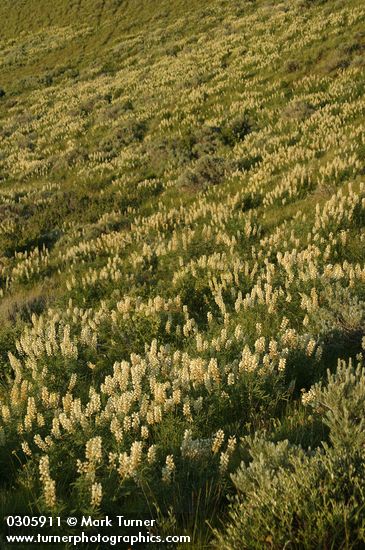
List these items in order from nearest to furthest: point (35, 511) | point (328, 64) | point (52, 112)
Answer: point (35, 511)
point (328, 64)
point (52, 112)

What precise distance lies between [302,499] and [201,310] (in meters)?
3.74

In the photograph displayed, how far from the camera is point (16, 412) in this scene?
3861 mm

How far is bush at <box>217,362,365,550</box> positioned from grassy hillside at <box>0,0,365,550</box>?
0.04ft

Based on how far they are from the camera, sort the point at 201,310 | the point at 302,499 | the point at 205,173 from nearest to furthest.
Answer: the point at 302,499, the point at 201,310, the point at 205,173

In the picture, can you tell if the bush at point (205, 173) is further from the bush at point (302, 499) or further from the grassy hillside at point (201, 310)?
the bush at point (302, 499)

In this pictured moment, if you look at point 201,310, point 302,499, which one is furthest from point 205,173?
point 302,499

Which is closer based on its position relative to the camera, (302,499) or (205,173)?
(302,499)

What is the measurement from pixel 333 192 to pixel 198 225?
8.70 ft

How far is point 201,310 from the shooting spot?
6.22 metres

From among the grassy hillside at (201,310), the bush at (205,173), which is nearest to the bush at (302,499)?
the grassy hillside at (201,310)

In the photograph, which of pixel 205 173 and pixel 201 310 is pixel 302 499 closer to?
pixel 201 310

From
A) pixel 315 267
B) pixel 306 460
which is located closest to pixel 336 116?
pixel 315 267

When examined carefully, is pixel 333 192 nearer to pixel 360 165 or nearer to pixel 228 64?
pixel 360 165

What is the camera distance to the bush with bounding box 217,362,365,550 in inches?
98.0
